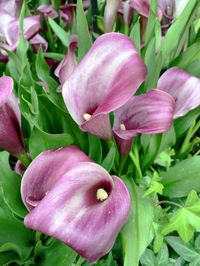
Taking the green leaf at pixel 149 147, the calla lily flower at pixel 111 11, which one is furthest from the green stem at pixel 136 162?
the calla lily flower at pixel 111 11

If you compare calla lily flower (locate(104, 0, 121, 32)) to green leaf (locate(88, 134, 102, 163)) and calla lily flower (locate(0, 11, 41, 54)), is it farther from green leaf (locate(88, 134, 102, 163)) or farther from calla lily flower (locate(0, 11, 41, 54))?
green leaf (locate(88, 134, 102, 163))

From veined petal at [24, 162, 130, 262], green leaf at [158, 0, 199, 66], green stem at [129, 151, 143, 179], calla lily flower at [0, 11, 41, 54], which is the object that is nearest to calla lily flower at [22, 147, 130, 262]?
veined petal at [24, 162, 130, 262]

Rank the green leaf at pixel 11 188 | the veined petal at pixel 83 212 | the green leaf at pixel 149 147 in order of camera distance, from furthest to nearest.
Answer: the green leaf at pixel 149 147 → the green leaf at pixel 11 188 → the veined petal at pixel 83 212

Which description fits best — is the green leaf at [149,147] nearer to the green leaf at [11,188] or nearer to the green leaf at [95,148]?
the green leaf at [95,148]

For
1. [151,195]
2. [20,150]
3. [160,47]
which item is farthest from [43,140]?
[160,47]

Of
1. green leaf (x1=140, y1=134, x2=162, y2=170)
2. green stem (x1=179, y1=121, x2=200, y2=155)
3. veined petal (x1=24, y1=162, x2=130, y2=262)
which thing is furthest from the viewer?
green stem (x1=179, y1=121, x2=200, y2=155)

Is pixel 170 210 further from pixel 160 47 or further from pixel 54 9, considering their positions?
pixel 54 9
